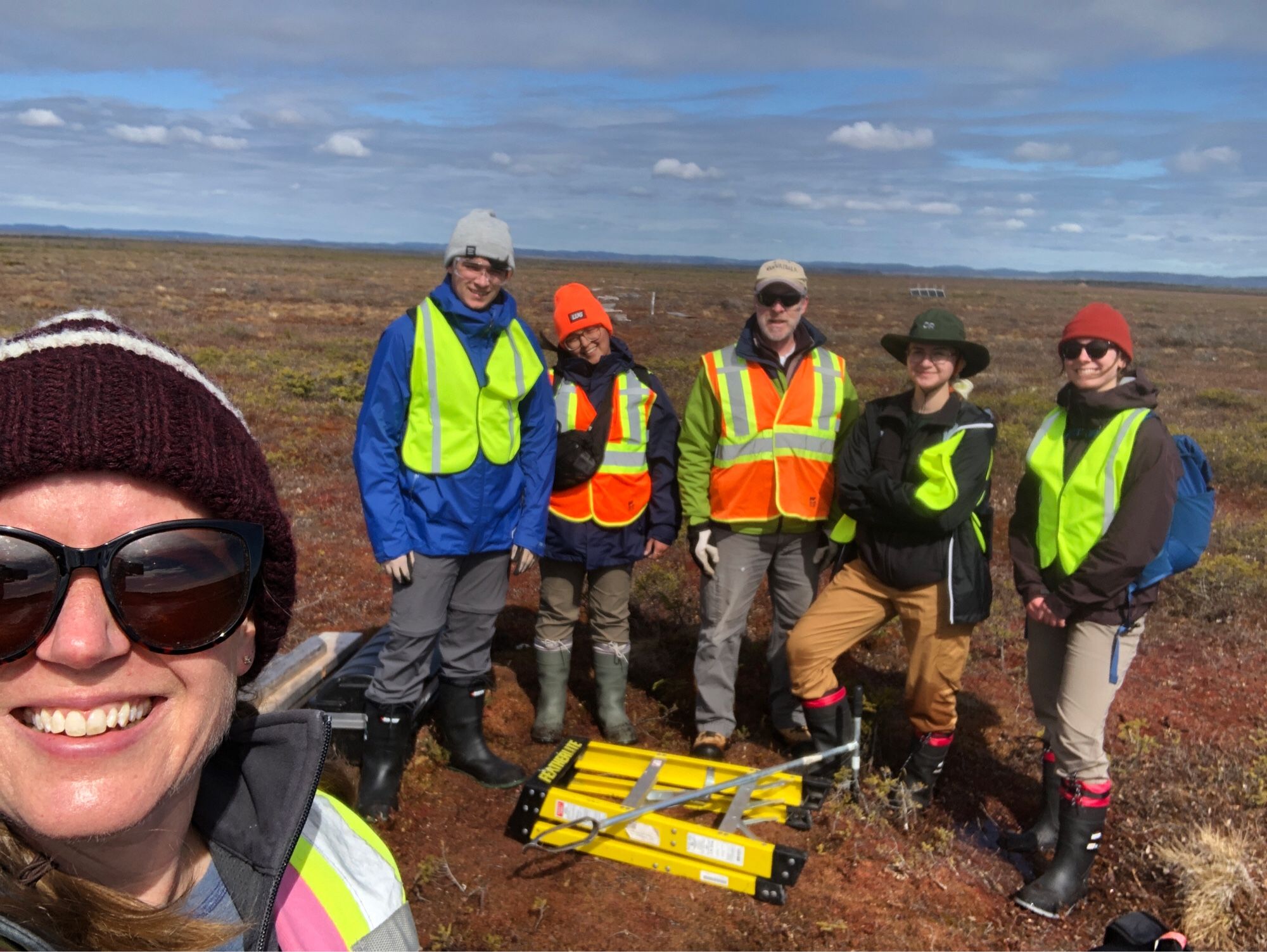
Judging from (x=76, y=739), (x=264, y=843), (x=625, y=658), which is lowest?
(x=625, y=658)

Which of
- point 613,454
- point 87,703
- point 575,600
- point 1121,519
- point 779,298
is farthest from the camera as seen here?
point 575,600

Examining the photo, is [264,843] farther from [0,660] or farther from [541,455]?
[541,455]

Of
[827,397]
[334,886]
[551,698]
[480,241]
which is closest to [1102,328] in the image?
[827,397]

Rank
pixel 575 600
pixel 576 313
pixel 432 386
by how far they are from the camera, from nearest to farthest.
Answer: pixel 432 386, pixel 576 313, pixel 575 600

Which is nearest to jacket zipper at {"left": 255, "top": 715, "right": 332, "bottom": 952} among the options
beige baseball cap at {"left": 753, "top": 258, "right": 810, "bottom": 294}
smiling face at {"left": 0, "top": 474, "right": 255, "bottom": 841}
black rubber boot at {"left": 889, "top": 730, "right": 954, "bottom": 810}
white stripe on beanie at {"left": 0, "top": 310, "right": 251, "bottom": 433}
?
smiling face at {"left": 0, "top": 474, "right": 255, "bottom": 841}

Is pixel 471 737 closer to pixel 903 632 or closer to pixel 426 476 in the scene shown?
pixel 426 476

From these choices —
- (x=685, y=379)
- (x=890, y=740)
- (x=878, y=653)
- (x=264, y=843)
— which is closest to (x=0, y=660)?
(x=264, y=843)

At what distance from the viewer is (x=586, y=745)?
4.82 m

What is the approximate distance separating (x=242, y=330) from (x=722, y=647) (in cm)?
2519

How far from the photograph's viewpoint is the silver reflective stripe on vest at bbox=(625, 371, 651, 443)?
490 cm

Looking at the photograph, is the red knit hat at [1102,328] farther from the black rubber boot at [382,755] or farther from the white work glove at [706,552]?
the black rubber boot at [382,755]

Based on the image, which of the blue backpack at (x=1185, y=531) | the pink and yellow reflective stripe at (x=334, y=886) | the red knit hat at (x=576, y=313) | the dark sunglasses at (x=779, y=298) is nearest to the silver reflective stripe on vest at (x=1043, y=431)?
the blue backpack at (x=1185, y=531)

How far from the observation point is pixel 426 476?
13.6ft

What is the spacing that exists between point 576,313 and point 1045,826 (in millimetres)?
3657
